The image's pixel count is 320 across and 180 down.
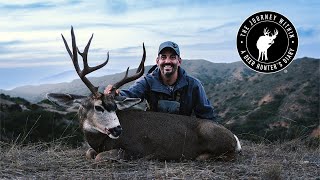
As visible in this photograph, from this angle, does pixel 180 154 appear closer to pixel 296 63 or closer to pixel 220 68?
pixel 296 63

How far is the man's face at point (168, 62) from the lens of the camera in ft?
28.7

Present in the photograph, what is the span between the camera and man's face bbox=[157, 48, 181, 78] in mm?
8734

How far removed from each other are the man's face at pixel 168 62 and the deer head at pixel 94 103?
1069 mm

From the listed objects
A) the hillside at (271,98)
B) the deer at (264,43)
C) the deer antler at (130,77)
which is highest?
the deer at (264,43)

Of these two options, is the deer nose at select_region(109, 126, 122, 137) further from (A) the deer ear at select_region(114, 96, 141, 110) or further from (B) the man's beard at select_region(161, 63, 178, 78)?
(B) the man's beard at select_region(161, 63, 178, 78)

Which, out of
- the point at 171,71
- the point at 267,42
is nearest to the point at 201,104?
the point at 171,71

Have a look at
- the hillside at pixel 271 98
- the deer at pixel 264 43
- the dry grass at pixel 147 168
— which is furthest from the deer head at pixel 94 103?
the hillside at pixel 271 98

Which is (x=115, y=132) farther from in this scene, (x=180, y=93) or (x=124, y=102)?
(x=180, y=93)

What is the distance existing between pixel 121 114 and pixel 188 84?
1.46 m

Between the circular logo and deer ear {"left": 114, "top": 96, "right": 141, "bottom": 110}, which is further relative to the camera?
the circular logo

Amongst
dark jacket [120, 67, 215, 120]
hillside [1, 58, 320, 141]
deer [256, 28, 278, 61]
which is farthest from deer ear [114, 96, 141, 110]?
hillside [1, 58, 320, 141]

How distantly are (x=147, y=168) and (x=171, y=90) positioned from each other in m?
2.16

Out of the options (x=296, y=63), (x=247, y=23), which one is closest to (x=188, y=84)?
(x=247, y=23)

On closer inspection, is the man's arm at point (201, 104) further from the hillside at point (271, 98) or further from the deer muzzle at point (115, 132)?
the hillside at point (271, 98)
